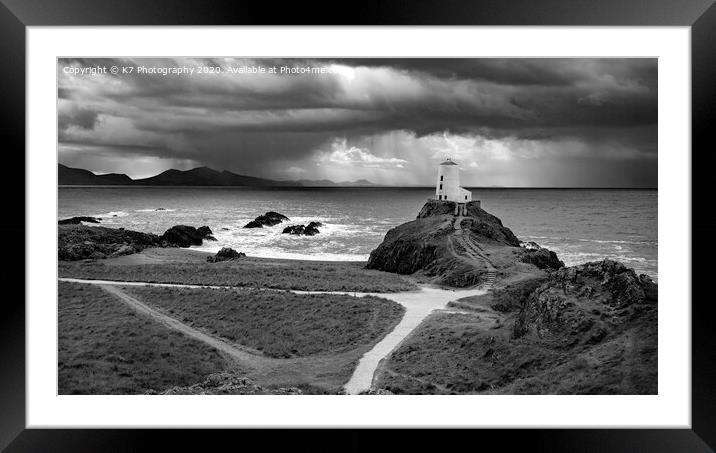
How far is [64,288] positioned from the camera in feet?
24.6

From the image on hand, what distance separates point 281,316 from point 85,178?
419cm

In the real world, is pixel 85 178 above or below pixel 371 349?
above

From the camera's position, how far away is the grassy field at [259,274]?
8.25 m

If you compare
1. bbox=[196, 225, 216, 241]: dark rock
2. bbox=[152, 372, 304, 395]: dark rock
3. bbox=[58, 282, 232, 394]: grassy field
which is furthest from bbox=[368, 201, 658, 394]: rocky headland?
bbox=[58, 282, 232, 394]: grassy field

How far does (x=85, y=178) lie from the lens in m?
7.65

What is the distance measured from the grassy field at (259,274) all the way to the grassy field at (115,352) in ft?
2.37

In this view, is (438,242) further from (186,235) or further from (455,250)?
(186,235)

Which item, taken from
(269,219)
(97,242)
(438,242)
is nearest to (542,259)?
(438,242)

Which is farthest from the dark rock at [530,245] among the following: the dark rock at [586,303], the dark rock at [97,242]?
the dark rock at [97,242]

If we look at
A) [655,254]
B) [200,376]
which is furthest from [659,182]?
[200,376]

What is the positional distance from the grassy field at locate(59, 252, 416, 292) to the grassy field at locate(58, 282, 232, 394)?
723 mm

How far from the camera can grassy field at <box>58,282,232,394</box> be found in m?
7.07

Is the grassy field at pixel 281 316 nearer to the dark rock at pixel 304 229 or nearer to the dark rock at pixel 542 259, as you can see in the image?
the dark rock at pixel 304 229
